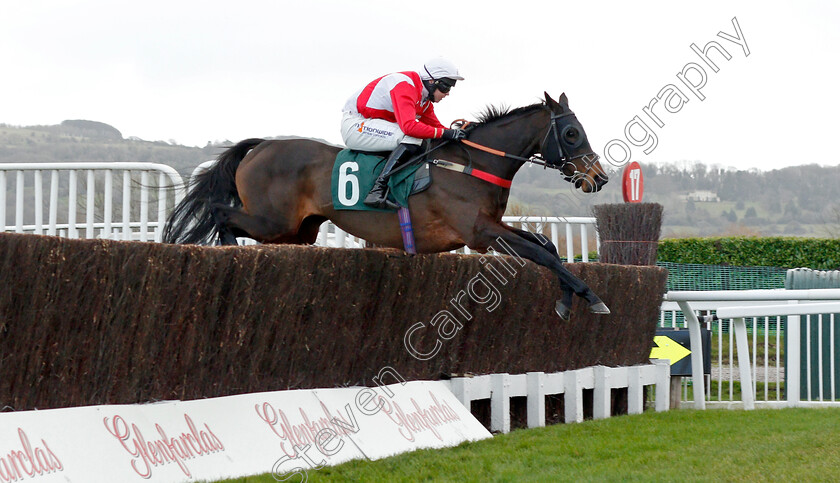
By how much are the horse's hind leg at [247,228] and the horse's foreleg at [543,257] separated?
1.57 m

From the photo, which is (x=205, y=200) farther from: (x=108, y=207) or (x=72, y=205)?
(x=72, y=205)

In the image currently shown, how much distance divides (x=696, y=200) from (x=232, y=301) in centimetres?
4290

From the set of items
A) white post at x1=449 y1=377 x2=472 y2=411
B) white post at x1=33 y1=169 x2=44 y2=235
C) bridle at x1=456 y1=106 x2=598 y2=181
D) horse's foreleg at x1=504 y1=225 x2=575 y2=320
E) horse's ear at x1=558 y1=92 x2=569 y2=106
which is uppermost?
horse's ear at x1=558 y1=92 x2=569 y2=106

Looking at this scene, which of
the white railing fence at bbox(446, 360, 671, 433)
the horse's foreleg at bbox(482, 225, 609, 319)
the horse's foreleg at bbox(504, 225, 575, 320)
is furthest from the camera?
the white railing fence at bbox(446, 360, 671, 433)

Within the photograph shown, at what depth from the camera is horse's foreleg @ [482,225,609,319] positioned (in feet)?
17.5

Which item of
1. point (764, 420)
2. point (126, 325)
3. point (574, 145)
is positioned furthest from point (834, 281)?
point (126, 325)

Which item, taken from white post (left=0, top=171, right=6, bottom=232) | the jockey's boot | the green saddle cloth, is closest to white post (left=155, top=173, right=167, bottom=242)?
white post (left=0, top=171, right=6, bottom=232)

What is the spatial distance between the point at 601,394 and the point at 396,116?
245cm

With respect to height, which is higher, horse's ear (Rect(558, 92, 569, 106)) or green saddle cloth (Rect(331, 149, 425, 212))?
horse's ear (Rect(558, 92, 569, 106))

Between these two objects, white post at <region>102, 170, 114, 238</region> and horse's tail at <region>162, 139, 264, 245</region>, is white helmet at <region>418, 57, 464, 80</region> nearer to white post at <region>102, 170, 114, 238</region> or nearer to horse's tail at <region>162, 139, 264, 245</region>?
horse's tail at <region>162, 139, 264, 245</region>

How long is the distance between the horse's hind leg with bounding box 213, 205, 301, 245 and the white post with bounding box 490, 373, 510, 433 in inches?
69.0

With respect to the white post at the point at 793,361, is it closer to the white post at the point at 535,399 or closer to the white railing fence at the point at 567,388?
the white railing fence at the point at 567,388

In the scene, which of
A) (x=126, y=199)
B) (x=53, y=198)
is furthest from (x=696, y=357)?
(x=53, y=198)

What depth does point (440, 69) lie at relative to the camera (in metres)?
5.71
